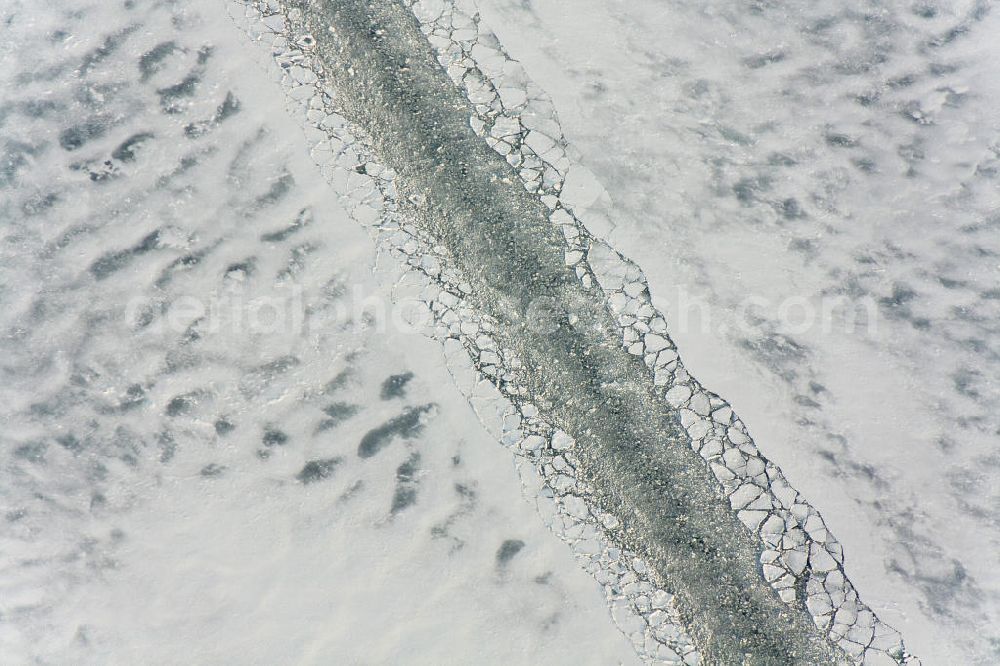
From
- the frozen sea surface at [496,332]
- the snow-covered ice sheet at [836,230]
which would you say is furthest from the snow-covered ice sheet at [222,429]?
the snow-covered ice sheet at [836,230]

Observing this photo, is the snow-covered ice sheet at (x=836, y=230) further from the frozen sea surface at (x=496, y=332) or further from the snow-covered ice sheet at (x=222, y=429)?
the snow-covered ice sheet at (x=222, y=429)

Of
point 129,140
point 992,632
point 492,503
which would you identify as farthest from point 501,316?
point 992,632

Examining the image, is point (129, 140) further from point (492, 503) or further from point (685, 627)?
point (685, 627)

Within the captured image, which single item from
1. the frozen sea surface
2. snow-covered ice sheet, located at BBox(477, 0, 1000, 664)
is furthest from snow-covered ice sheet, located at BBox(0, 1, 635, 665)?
snow-covered ice sheet, located at BBox(477, 0, 1000, 664)

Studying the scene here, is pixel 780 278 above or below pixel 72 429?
A: below

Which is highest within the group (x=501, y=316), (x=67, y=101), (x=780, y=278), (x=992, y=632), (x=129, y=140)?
(x=67, y=101)

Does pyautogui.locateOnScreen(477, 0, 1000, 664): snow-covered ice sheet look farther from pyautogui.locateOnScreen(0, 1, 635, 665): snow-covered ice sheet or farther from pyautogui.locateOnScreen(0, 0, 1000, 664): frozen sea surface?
pyautogui.locateOnScreen(0, 1, 635, 665): snow-covered ice sheet
